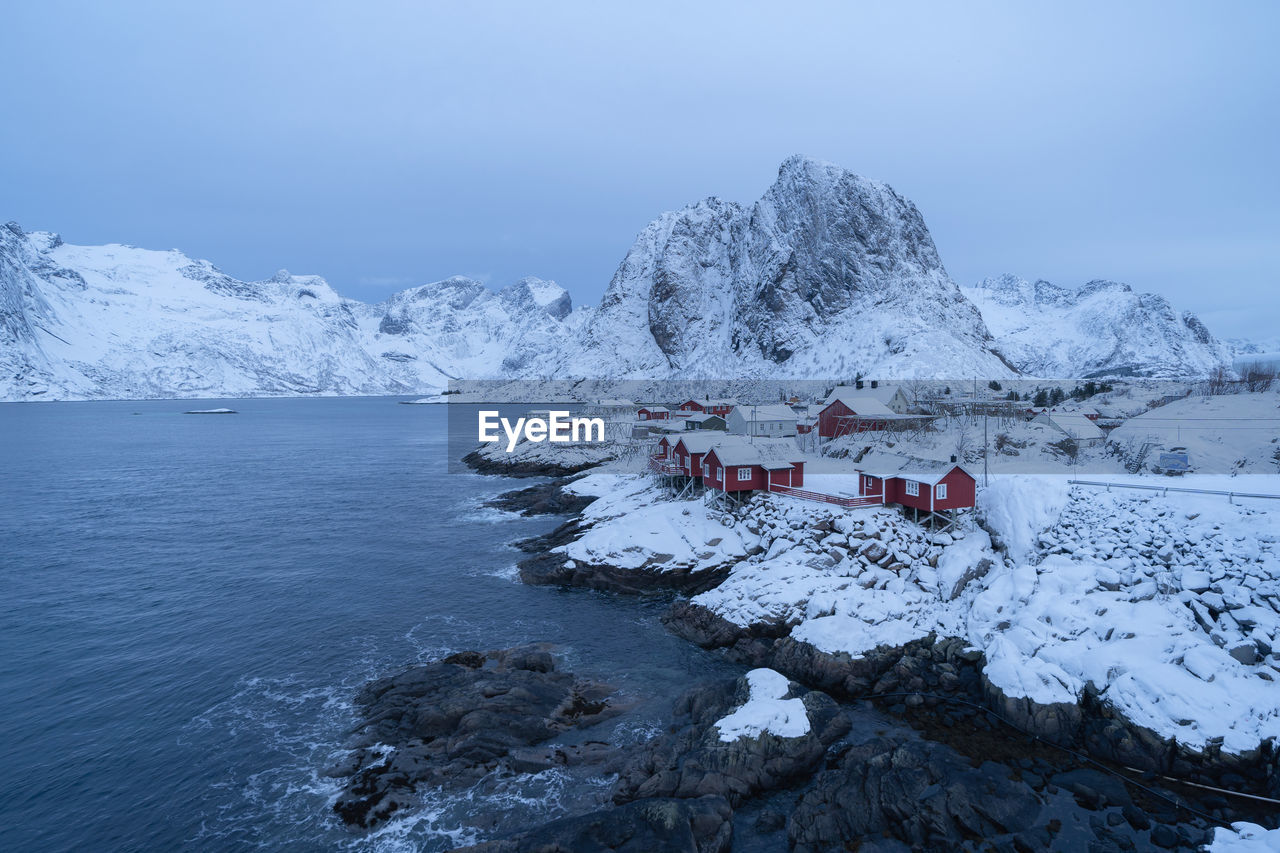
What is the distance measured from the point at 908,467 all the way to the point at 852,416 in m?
27.1

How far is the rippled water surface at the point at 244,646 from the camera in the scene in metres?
17.0

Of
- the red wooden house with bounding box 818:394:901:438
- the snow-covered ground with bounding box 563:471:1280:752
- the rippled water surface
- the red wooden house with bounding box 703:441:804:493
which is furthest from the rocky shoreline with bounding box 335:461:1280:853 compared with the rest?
the red wooden house with bounding box 818:394:901:438

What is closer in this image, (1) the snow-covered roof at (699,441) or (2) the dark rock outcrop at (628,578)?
(2) the dark rock outcrop at (628,578)

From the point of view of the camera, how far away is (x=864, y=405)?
61188 mm

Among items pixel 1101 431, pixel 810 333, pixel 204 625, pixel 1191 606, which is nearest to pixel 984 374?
pixel 810 333

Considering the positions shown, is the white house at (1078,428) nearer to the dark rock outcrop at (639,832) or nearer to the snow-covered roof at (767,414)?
the snow-covered roof at (767,414)

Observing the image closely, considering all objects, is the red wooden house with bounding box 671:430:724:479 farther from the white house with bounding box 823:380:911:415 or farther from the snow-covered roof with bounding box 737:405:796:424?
the white house with bounding box 823:380:911:415

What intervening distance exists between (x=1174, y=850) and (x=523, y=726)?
1755 cm

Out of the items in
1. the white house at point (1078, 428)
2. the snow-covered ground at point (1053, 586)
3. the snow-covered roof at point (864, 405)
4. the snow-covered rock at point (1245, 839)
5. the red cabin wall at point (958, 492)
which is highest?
the snow-covered roof at point (864, 405)

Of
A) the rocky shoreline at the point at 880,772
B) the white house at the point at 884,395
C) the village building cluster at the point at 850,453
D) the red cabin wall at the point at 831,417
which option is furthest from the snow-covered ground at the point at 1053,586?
the white house at the point at 884,395

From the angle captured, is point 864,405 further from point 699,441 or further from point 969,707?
point 969,707

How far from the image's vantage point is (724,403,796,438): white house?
65062mm

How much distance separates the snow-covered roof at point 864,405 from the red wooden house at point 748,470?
2312 cm

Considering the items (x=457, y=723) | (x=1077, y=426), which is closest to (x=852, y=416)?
(x=1077, y=426)
